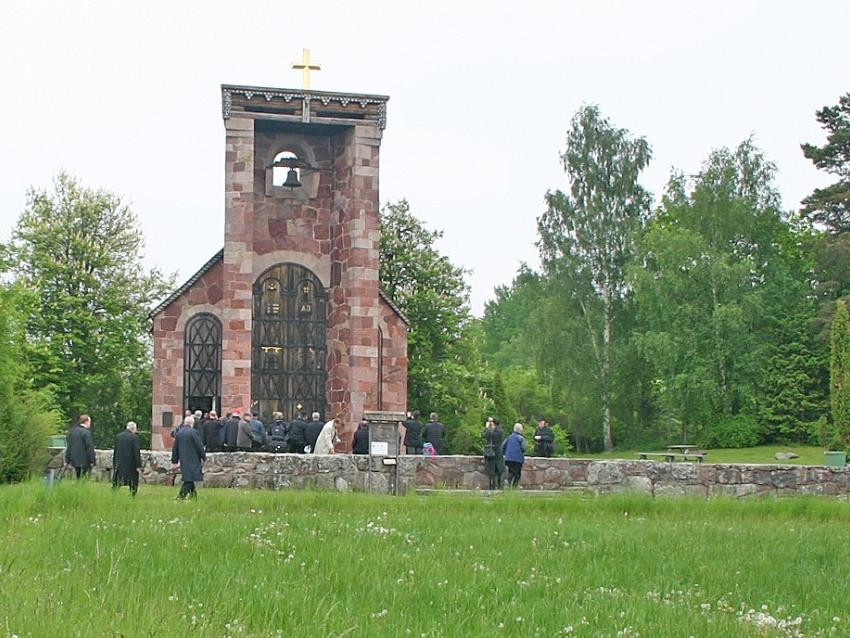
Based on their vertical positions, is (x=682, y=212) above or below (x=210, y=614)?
above

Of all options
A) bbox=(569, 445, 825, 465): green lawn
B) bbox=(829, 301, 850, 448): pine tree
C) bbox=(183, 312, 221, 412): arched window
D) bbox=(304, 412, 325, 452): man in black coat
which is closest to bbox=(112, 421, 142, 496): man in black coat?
bbox=(304, 412, 325, 452): man in black coat

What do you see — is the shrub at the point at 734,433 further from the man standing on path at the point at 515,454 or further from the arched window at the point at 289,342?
the man standing on path at the point at 515,454

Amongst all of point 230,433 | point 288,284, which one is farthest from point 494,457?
point 288,284

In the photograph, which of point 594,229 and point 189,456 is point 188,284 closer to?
point 189,456

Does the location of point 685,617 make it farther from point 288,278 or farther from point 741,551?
point 288,278

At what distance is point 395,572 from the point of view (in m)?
10.7

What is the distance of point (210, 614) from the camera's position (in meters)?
8.08

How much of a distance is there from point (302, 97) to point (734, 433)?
2429 cm

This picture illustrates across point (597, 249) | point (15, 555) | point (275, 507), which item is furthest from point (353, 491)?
point (597, 249)

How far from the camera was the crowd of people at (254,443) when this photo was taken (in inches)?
839

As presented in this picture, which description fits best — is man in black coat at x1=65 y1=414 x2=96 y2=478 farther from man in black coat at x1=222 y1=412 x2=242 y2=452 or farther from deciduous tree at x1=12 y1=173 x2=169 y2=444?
deciduous tree at x1=12 y1=173 x2=169 y2=444

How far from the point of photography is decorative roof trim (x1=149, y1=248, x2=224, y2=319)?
36812 millimetres

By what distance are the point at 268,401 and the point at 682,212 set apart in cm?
2532

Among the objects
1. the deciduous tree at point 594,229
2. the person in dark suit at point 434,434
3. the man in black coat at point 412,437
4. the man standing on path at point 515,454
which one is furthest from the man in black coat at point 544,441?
the deciduous tree at point 594,229
